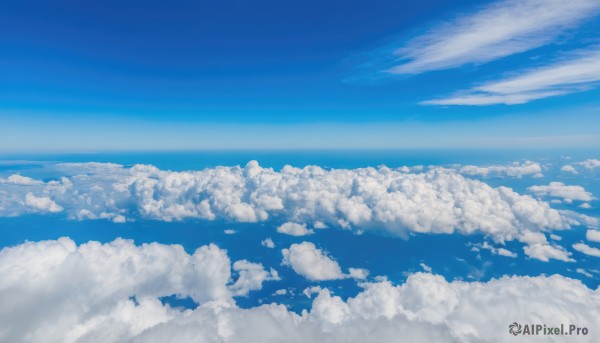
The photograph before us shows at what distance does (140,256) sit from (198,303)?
76.3 meters

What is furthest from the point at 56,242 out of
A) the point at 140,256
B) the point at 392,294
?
the point at 392,294

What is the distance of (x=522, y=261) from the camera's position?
181 m

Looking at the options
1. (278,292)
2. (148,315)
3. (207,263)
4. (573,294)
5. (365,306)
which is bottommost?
(278,292)

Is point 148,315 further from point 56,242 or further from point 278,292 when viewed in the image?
point 278,292

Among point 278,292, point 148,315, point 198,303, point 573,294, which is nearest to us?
point 573,294

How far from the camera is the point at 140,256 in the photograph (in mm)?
87688

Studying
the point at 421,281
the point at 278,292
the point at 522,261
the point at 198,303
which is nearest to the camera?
the point at 421,281

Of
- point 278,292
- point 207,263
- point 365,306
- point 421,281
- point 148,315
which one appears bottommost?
point 278,292

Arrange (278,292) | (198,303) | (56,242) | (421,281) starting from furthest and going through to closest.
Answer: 1. (278,292)
2. (198,303)
3. (421,281)
4. (56,242)

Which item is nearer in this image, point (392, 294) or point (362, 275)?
point (392, 294)

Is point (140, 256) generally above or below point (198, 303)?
above

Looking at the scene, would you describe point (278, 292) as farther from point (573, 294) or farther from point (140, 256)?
point (573, 294)

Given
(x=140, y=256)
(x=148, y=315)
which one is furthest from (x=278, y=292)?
(x=148, y=315)

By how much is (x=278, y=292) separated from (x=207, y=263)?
46294mm
